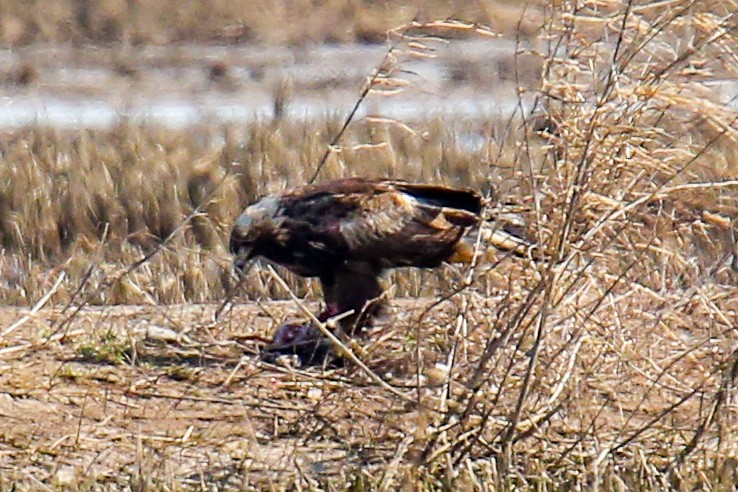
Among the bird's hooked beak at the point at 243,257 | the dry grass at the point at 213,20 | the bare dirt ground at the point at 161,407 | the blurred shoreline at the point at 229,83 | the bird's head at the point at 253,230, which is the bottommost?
the dry grass at the point at 213,20

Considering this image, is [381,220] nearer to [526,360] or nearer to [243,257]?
[243,257]

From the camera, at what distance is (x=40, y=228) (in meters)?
11.0

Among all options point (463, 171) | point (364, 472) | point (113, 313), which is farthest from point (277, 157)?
point (364, 472)

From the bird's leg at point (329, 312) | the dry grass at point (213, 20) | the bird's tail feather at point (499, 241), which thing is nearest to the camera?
the bird's tail feather at point (499, 241)

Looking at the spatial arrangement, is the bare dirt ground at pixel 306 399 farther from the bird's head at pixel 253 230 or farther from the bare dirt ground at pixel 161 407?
the bird's head at pixel 253 230

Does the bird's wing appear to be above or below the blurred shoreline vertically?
above

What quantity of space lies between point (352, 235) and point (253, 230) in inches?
17.0

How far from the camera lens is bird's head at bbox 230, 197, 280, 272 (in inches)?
291

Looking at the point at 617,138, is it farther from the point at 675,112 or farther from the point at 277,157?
the point at 277,157

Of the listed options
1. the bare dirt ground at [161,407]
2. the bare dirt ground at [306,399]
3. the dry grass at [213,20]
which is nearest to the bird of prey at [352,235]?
the bare dirt ground at [306,399]

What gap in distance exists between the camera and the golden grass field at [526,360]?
5828 millimetres

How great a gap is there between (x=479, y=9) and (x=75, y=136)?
875 cm

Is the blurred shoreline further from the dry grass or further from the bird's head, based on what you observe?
the bird's head

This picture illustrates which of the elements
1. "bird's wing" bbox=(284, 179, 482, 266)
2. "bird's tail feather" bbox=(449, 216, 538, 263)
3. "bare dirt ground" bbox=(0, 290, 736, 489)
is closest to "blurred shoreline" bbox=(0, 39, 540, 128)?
"bird's wing" bbox=(284, 179, 482, 266)
